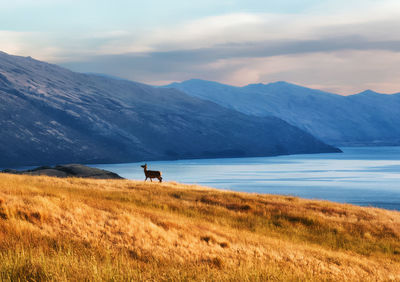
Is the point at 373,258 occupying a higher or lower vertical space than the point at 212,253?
lower

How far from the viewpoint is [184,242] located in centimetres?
1534

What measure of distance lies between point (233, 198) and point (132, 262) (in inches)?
855

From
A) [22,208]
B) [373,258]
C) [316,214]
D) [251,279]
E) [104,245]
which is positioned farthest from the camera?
[316,214]

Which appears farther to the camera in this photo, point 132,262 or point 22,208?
point 22,208

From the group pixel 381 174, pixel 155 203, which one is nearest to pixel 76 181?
pixel 155 203

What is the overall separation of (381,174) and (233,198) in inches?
6335

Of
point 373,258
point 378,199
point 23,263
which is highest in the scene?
point 23,263

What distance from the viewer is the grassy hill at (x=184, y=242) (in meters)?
9.45

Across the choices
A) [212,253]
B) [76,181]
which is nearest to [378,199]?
[76,181]

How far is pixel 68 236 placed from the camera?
13906 millimetres

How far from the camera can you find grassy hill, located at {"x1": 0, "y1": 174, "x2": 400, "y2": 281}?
9453 mm

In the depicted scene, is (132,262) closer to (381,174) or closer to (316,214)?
(316,214)

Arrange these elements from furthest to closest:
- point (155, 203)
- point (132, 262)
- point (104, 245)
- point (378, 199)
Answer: point (378, 199), point (155, 203), point (104, 245), point (132, 262)

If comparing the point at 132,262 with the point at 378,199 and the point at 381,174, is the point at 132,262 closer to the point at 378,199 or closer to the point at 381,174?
the point at 378,199
